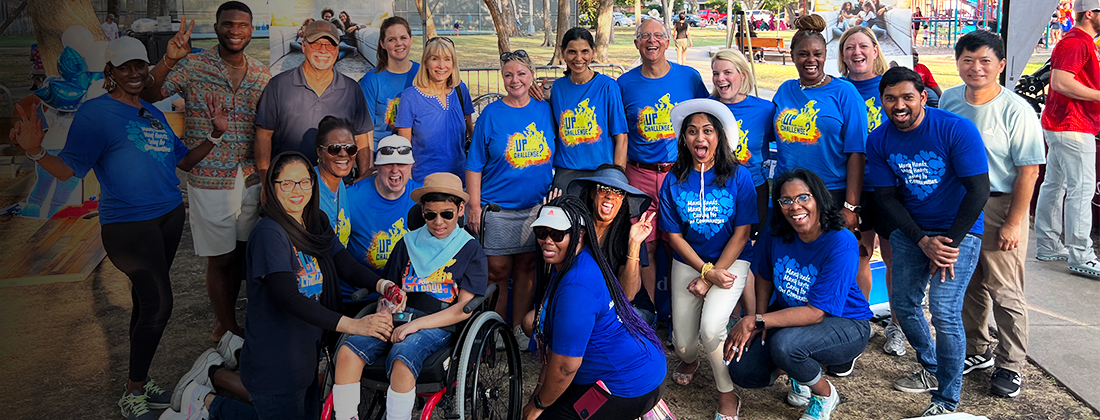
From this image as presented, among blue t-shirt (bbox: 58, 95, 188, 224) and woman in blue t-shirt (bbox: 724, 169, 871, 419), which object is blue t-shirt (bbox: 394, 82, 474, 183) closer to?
blue t-shirt (bbox: 58, 95, 188, 224)

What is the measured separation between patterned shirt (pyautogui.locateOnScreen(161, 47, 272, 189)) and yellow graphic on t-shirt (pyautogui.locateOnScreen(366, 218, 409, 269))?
2.78 ft

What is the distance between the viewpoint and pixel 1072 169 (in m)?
6.07

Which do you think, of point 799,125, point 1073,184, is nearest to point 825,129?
point 799,125

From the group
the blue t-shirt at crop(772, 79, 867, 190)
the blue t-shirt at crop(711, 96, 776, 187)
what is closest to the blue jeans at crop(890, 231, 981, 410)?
the blue t-shirt at crop(772, 79, 867, 190)

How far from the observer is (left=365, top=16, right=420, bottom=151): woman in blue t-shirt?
4902 millimetres

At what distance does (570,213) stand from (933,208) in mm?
1917

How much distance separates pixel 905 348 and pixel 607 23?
1444cm

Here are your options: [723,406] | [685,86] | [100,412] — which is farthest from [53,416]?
[685,86]

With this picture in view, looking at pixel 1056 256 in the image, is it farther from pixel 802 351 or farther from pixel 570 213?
pixel 570 213

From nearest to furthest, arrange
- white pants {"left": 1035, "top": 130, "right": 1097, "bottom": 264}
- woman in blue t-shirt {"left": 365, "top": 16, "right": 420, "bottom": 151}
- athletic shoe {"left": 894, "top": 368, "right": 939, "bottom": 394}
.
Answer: athletic shoe {"left": 894, "top": 368, "right": 939, "bottom": 394}
woman in blue t-shirt {"left": 365, "top": 16, "right": 420, "bottom": 151}
white pants {"left": 1035, "top": 130, "right": 1097, "bottom": 264}

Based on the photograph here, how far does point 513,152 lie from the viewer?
4605mm

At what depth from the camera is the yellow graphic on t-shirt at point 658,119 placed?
15.8 feet

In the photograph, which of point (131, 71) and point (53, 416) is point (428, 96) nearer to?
point (131, 71)

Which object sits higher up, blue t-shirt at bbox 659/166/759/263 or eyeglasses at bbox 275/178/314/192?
eyeglasses at bbox 275/178/314/192
